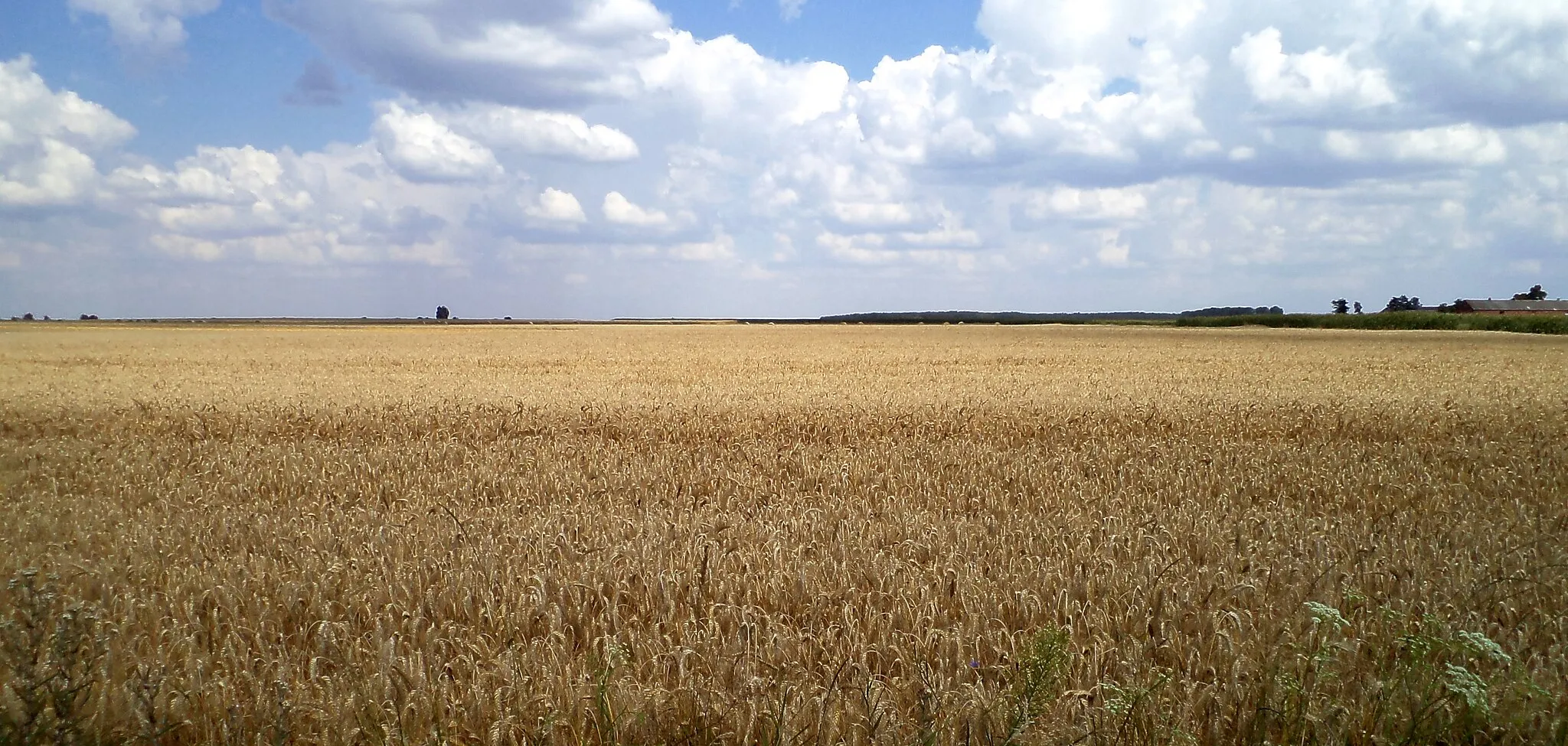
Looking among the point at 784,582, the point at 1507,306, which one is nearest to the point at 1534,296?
the point at 1507,306

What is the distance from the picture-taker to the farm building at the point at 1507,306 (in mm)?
111662

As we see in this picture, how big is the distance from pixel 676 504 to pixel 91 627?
407 centimetres

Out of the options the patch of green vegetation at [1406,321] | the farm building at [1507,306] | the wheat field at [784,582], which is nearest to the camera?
the wheat field at [784,582]

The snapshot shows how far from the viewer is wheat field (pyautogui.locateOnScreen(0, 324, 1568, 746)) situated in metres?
3.44

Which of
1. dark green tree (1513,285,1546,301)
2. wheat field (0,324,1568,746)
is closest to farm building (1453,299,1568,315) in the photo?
dark green tree (1513,285,1546,301)

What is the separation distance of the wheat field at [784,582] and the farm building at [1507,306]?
433 feet

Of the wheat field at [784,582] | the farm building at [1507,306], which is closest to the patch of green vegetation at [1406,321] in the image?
the farm building at [1507,306]

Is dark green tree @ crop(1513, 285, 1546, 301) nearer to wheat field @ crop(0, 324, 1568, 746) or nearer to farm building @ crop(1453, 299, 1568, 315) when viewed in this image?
farm building @ crop(1453, 299, 1568, 315)

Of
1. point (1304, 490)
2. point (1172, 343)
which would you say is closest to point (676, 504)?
point (1304, 490)

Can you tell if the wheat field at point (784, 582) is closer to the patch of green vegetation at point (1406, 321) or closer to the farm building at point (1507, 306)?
the patch of green vegetation at point (1406, 321)

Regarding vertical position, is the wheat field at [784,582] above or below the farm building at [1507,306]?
below

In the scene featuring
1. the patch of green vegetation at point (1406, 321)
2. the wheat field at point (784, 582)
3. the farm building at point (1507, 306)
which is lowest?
the wheat field at point (784, 582)

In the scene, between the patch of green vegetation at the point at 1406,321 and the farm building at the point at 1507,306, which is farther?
the farm building at the point at 1507,306

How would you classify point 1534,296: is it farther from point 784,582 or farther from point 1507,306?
point 784,582
